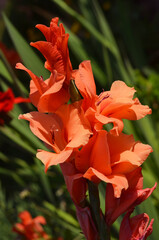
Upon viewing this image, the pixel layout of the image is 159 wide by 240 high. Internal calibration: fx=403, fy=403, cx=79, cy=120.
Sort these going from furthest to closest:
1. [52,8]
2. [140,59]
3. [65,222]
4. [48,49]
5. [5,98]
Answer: [52,8], [140,59], [65,222], [5,98], [48,49]

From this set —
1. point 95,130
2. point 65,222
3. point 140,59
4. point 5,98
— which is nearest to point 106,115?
point 95,130

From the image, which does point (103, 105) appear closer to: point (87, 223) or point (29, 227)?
point (87, 223)

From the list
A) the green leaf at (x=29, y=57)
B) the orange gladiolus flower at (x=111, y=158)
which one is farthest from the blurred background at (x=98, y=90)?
the orange gladiolus flower at (x=111, y=158)

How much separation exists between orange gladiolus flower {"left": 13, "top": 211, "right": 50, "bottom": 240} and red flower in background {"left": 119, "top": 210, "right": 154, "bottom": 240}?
0.55 metres

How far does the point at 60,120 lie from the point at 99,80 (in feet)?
2.12

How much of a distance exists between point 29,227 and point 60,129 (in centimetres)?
61

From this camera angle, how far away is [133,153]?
1.23ft

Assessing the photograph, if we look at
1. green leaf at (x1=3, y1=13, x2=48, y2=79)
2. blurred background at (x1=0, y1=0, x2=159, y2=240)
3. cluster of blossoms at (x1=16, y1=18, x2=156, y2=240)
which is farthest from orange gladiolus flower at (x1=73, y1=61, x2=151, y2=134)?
green leaf at (x1=3, y1=13, x2=48, y2=79)

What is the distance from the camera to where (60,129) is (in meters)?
0.39

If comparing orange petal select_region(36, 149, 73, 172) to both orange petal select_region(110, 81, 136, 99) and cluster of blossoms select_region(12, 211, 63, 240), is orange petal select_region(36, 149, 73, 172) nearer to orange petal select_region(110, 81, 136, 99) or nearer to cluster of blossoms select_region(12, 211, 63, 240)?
orange petal select_region(110, 81, 136, 99)

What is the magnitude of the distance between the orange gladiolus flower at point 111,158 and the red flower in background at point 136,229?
0.18ft

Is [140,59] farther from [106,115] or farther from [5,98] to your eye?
[106,115]

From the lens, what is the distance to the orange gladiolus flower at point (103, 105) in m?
0.37

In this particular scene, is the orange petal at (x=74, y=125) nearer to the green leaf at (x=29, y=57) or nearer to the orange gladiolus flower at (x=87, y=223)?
the orange gladiolus flower at (x=87, y=223)
